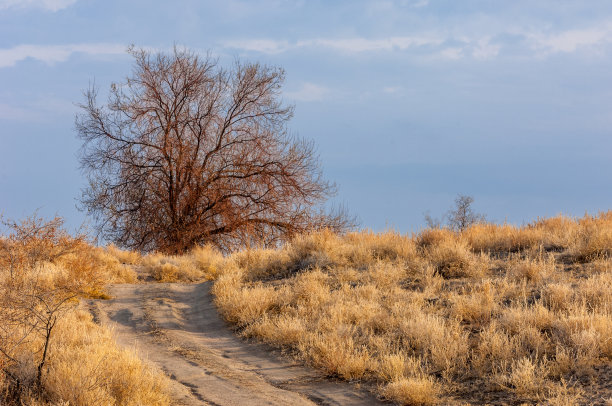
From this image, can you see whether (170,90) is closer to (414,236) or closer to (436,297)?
(414,236)

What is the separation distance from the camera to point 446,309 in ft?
28.9

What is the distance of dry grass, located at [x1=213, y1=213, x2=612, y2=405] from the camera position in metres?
6.44

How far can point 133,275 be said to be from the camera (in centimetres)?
1557

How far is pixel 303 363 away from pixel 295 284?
3.36 m

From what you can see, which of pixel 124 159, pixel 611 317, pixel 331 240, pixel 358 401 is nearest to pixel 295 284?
pixel 331 240

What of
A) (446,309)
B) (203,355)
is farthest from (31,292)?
(446,309)

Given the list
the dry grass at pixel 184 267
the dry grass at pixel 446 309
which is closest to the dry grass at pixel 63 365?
the dry grass at pixel 446 309

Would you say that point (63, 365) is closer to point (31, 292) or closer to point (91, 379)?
point (91, 379)

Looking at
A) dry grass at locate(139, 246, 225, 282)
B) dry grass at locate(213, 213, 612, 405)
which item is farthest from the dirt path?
dry grass at locate(139, 246, 225, 282)

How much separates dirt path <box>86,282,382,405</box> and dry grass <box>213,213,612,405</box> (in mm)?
359

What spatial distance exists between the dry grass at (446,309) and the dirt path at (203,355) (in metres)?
0.36

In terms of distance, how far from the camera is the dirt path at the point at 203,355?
6.56 m

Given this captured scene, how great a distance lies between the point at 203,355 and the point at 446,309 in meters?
4.01

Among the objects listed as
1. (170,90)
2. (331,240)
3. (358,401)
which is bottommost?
(358,401)
